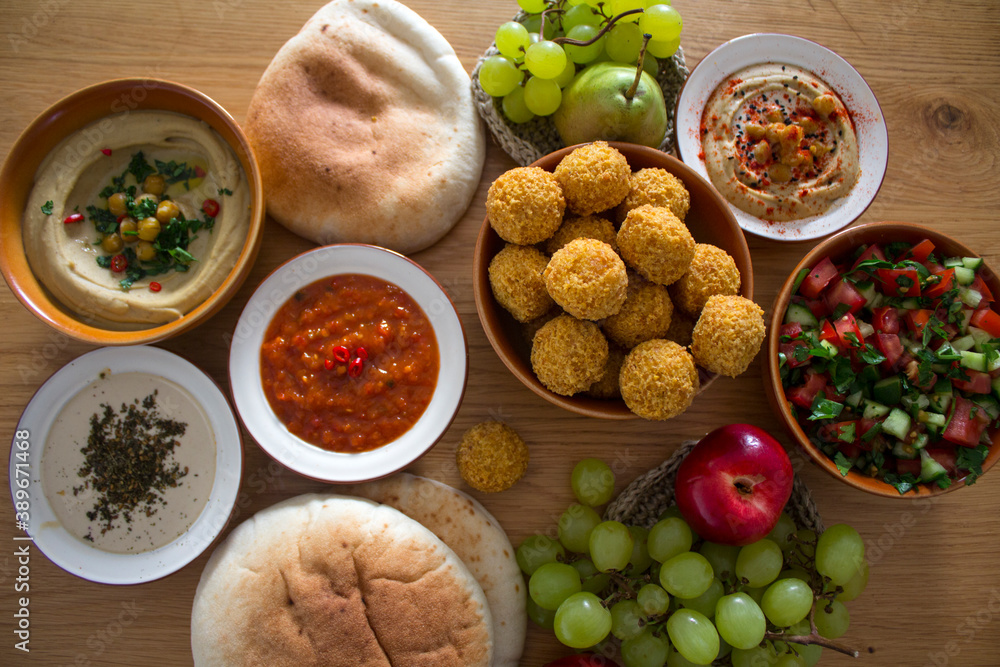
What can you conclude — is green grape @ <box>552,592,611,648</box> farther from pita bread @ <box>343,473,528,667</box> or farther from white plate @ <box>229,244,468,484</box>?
white plate @ <box>229,244,468,484</box>

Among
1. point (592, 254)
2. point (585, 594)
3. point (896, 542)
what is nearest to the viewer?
point (592, 254)

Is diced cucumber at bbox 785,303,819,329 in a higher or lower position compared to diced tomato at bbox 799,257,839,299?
lower

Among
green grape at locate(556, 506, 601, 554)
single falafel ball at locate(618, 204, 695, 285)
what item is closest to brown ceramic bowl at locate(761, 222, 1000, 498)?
single falafel ball at locate(618, 204, 695, 285)

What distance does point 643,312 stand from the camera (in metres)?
1.91

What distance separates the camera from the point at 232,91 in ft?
8.08

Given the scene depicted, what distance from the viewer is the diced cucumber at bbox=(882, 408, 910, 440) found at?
201 cm

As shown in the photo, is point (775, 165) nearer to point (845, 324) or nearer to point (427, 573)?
point (845, 324)

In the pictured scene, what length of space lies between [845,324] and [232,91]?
259 centimetres

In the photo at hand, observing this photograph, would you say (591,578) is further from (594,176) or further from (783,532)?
(594,176)

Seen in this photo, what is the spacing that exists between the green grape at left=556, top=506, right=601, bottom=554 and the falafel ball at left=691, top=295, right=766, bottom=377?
76 centimetres

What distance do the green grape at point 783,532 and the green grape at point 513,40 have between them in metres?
1.97

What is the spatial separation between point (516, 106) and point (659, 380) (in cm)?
121

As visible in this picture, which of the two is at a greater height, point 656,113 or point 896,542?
point 656,113

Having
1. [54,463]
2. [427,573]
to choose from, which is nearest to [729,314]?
[427,573]
